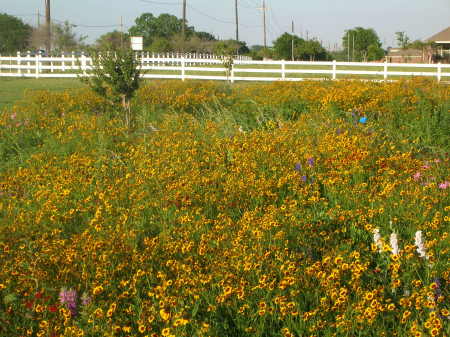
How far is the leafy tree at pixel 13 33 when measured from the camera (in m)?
87.2

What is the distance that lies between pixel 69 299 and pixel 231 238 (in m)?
1.07

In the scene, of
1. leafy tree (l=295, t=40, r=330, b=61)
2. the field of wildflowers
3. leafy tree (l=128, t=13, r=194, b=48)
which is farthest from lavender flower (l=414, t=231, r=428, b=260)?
leafy tree (l=128, t=13, r=194, b=48)

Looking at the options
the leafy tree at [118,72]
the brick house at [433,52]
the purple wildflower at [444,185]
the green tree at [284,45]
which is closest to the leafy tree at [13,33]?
the green tree at [284,45]

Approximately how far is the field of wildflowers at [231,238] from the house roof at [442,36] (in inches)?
2152

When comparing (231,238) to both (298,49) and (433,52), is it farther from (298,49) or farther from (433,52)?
(298,49)

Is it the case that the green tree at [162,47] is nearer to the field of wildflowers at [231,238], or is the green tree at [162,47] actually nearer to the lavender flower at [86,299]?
the field of wildflowers at [231,238]

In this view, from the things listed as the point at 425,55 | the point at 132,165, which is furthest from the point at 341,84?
the point at 425,55

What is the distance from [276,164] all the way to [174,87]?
28.5 feet

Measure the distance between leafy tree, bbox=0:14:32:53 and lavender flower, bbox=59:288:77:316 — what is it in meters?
87.6

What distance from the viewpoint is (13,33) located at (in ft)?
303

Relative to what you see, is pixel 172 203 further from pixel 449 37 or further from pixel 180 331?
pixel 449 37

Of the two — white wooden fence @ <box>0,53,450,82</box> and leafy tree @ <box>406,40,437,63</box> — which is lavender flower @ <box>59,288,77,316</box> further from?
leafy tree @ <box>406,40,437,63</box>

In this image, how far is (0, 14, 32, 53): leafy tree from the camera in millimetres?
87250

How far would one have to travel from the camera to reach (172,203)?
4.44m
